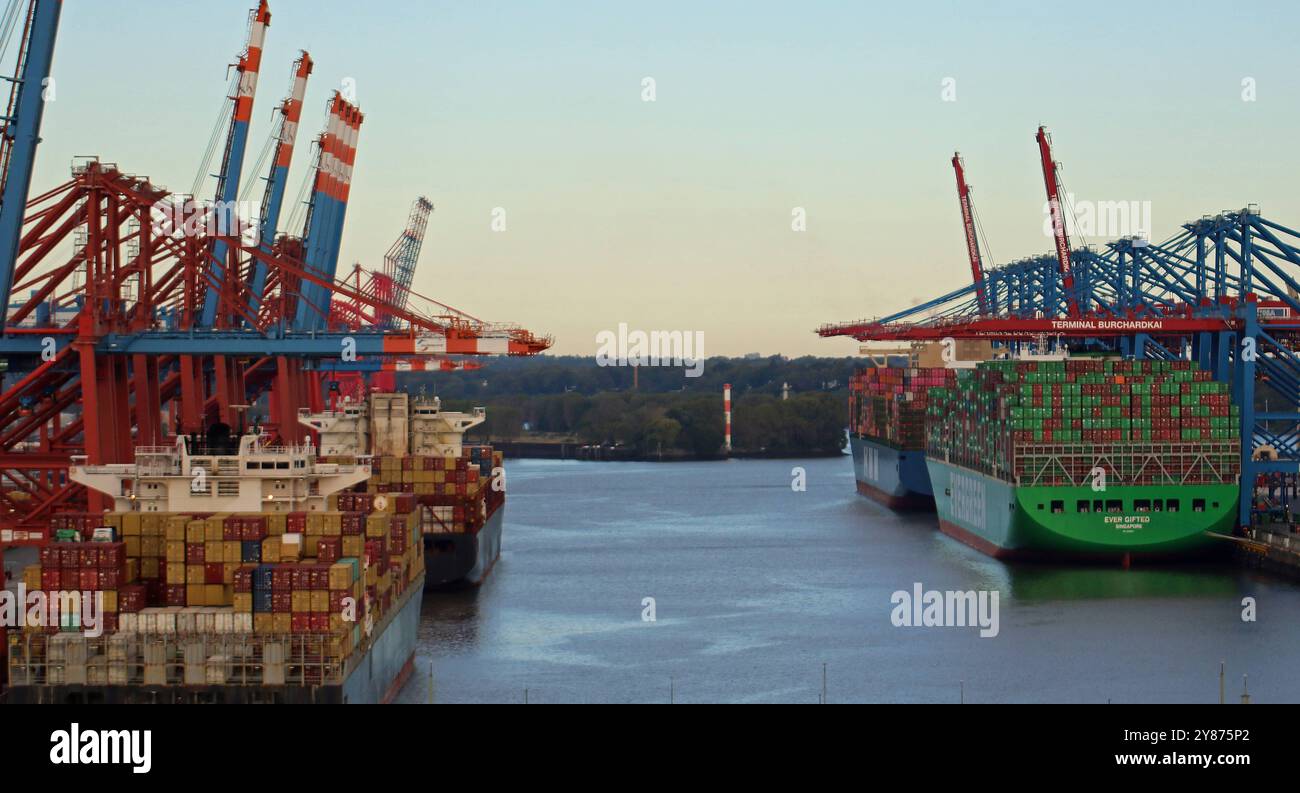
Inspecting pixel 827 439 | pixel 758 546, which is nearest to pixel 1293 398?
pixel 758 546

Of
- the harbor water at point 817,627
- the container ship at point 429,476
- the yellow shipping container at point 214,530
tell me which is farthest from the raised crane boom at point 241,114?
the yellow shipping container at point 214,530

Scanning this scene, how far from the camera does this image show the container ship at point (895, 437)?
88.5 metres

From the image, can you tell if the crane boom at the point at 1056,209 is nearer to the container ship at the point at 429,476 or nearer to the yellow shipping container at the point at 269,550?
the container ship at the point at 429,476

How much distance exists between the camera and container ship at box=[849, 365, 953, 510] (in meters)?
88.5

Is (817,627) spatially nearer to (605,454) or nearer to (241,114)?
(241,114)

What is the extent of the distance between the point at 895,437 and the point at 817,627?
4568 cm

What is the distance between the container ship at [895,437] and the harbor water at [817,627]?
14.7 metres

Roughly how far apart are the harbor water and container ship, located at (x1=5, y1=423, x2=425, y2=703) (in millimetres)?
6688

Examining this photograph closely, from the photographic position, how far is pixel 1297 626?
44938 millimetres

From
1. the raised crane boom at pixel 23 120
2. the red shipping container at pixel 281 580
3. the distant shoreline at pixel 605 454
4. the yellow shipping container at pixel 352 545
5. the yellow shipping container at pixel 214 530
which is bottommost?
the distant shoreline at pixel 605 454

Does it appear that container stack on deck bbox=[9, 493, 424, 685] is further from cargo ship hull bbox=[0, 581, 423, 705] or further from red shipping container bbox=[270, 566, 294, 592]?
cargo ship hull bbox=[0, 581, 423, 705]

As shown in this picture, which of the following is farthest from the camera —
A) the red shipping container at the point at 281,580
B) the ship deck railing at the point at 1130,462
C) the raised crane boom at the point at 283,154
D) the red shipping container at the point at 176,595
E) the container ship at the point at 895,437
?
the container ship at the point at 895,437

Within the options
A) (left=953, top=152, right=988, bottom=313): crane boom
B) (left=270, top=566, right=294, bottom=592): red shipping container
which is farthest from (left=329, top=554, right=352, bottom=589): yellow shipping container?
(left=953, top=152, right=988, bottom=313): crane boom

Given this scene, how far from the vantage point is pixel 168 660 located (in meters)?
28.6
